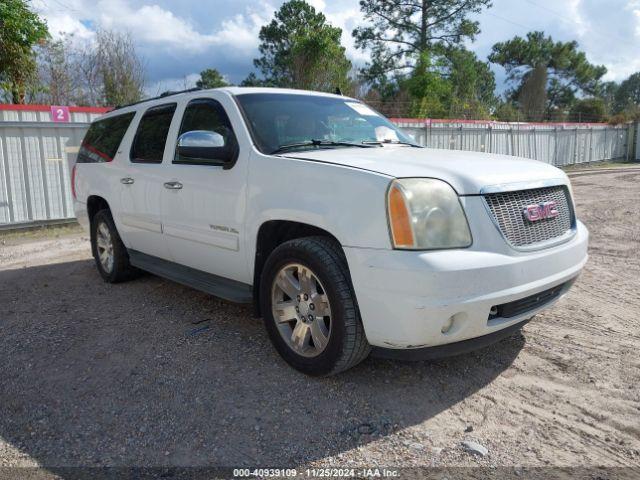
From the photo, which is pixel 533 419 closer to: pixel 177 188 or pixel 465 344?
pixel 465 344

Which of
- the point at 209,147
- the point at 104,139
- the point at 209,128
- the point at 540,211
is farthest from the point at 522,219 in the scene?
the point at 104,139

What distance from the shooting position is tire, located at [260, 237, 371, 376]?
3012 millimetres

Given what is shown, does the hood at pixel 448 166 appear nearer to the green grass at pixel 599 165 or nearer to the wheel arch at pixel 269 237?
the wheel arch at pixel 269 237

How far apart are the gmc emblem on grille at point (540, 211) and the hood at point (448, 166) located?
16cm

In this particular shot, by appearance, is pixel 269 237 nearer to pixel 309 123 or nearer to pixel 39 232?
pixel 309 123

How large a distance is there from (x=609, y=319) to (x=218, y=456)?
11.1ft

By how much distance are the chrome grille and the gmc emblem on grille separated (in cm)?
2

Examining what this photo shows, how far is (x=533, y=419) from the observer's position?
2.92m

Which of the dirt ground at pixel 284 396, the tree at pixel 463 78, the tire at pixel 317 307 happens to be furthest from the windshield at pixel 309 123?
the tree at pixel 463 78

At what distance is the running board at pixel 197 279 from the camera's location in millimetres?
3793

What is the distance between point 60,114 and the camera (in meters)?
10.4

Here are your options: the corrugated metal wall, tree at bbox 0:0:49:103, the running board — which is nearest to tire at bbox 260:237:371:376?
the running board

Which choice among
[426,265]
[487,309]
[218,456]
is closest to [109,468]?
[218,456]

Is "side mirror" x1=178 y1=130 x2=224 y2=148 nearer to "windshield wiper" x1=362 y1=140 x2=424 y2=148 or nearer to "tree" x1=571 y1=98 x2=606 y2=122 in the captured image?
"windshield wiper" x1=362 y1=140 x2=424 y2=148
